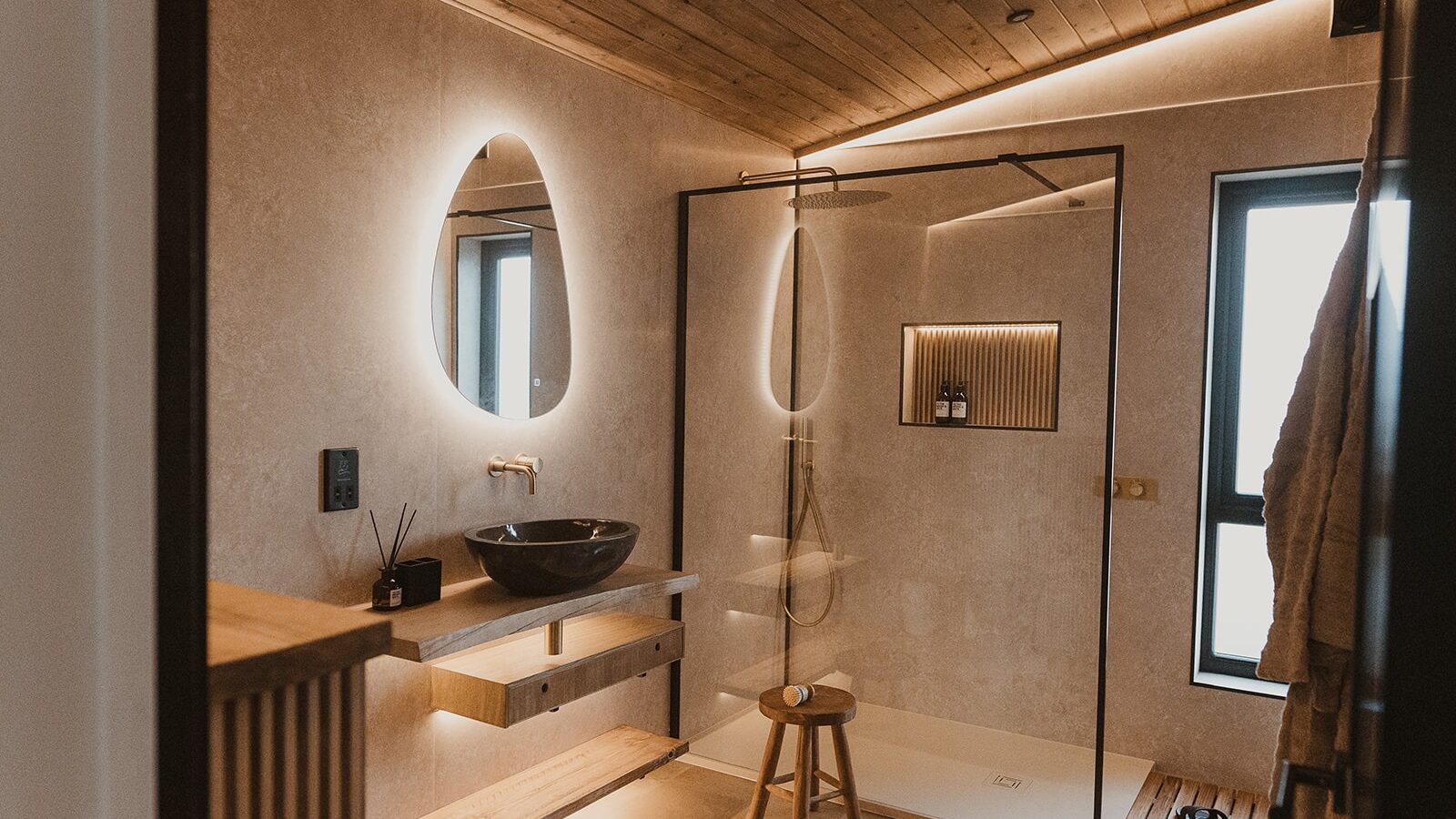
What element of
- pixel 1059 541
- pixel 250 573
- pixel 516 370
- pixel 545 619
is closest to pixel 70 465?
pixel 250 573

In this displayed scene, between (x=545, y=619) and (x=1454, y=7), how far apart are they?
1.82 m

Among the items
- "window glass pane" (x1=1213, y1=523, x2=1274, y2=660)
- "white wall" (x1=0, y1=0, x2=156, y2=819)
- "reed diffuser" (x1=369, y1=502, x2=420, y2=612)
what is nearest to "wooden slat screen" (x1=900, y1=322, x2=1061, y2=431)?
"window glass pane" (x1=1213, y1=523, x2=1274, y2=660)

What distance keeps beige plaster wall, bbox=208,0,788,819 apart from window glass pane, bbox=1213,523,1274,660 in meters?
1.83

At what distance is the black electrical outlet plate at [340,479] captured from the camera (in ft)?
6.12

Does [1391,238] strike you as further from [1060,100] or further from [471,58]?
[1060,100]

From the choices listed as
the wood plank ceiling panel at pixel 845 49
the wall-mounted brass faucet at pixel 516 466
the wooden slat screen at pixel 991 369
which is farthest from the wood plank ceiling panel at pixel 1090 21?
the wall-mounted brass faucet at pixel 516 466

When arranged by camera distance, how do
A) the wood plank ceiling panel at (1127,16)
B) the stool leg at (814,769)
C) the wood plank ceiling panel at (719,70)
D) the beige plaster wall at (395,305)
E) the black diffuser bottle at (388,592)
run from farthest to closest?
the wood plank ceiling panel at (1127,16), the stool leg at (814,769), the wood plank ceiling panel at (719,70), the black diffuser bottle at (388,592), the beige plaster wall at (395,305)

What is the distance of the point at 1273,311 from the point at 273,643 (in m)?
2.76

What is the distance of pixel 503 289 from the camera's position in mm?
2279

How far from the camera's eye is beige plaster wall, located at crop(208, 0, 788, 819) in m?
1.69

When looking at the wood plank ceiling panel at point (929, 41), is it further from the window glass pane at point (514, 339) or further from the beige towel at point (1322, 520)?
the beige towel at point (1322, 520)

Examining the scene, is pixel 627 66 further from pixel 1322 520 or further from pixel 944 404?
pixel 1322 520

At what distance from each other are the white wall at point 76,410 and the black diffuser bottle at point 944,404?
1.98m

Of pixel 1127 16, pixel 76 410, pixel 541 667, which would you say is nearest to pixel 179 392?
pixel 76 410
